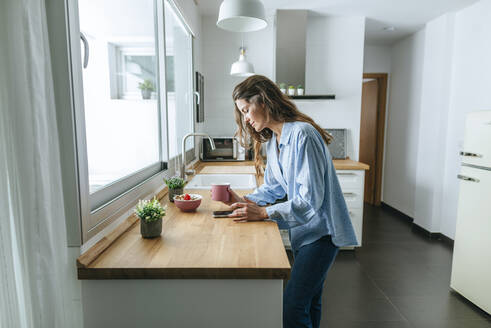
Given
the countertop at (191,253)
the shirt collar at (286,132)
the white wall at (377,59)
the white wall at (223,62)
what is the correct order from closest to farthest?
the countertop at (191,253) < the shirt collar at (286,132) < the white wall at (223,62) < the white wall at (377,59)

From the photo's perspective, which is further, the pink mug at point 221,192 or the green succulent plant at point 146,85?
the green succulent plant at point 146,85

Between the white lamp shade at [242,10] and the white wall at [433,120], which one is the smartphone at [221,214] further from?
the white wall at [433,120]

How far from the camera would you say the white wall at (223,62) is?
3.88 metres

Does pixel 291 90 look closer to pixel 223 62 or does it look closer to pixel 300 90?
pixel 300 90

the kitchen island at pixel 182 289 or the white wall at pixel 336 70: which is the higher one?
the white wall at pixel 336 70

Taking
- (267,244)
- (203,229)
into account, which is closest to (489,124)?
(267,244)

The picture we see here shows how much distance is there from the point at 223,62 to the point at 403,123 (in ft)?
9.23

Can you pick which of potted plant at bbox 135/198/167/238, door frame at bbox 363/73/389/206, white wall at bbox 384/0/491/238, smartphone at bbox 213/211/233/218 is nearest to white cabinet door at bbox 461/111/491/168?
white wall at bbox 384/0/491/238

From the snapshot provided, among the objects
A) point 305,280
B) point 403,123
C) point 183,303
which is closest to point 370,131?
point 403,123

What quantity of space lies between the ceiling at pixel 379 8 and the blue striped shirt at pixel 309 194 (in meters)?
2.62

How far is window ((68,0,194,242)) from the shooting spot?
1103mm

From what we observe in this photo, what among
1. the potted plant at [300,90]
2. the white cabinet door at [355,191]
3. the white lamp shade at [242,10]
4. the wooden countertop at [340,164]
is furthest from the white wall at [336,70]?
the white lamp shade at [242,10]

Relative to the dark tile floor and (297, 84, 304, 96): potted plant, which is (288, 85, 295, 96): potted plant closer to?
(297, 84, 304, 96): potted plant

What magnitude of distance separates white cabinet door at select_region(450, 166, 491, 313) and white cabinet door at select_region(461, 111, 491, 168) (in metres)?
0.08
